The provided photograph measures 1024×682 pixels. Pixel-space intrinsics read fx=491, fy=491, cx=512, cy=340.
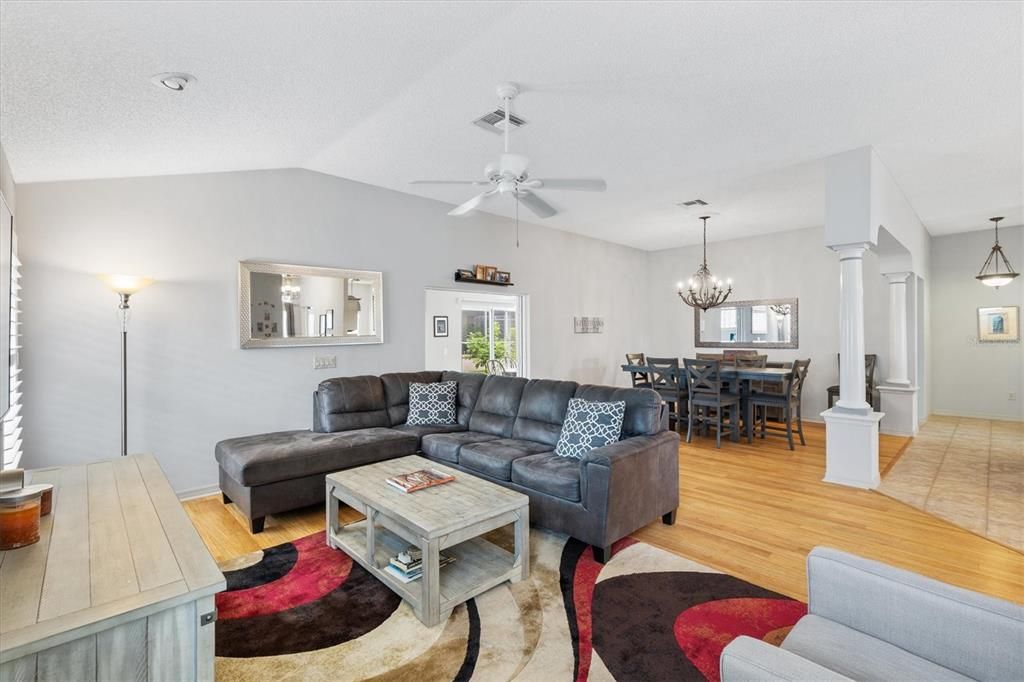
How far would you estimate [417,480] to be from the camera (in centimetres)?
292

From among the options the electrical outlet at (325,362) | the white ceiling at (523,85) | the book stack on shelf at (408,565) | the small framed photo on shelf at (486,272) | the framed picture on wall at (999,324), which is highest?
the white ceiling at (523,85)

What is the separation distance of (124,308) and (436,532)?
3121 mm

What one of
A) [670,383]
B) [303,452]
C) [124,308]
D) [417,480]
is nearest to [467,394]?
[303,452]

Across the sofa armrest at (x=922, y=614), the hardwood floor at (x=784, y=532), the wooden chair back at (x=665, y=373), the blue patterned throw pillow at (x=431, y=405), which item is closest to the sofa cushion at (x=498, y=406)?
the blue patterned throw pillow at (x=431, y=405)

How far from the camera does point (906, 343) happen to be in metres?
6.62

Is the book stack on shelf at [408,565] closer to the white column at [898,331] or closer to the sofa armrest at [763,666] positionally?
the sofa armrest at [763,666]

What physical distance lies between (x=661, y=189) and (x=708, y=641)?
14.4ft

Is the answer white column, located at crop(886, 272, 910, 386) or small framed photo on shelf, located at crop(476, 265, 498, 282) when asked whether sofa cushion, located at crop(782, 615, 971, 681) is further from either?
white column, located at crop(886, 272, 910, 386)

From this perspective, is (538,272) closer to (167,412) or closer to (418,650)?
(167,412)

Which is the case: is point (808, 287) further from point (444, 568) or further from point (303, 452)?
point (303, 452)

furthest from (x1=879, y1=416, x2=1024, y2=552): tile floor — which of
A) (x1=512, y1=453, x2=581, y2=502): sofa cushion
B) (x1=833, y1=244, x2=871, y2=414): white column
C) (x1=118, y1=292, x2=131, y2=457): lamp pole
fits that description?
(x1=118, y1=292, x2=131, y2=457): lamp pole

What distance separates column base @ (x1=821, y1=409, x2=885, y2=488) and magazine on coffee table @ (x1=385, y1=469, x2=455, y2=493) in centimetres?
355

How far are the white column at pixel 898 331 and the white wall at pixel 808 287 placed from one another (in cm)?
46

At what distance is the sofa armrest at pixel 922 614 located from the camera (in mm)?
1290
